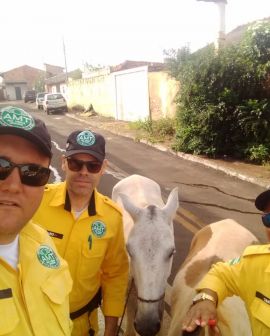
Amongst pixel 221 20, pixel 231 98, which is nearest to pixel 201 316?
pixel 231 98

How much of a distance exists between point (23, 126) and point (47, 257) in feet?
2.05

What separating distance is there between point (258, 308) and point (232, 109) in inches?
445

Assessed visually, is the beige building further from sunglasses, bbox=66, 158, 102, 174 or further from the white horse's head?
sunglasses, bbox=66, 158, 102, 174

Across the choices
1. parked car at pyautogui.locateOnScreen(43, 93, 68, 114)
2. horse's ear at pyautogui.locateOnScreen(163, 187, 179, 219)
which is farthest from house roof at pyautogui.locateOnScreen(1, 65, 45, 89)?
horse's ear at pyautogui.locateOnScreen(163, 187, 179, 219)

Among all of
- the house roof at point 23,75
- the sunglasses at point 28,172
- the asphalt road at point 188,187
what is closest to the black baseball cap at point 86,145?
the sunglasses at point 28,172

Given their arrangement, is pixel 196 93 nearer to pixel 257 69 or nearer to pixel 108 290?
pixel 257 69

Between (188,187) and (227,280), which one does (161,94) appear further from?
(227,280)

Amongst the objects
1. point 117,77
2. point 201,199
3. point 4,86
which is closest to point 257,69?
point 201,199

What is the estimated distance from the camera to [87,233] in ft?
8.96

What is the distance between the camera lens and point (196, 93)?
43.1ft

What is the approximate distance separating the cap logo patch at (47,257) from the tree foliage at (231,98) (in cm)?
1099

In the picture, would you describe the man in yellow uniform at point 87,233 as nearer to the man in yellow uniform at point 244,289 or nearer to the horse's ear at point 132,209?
the horse's ear at point 132,209

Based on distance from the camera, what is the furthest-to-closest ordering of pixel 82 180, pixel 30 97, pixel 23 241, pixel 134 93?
pixel 30 97 → pixel 134 93 → pixel 82 180 → pixel 23 241

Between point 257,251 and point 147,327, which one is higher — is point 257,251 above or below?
above
